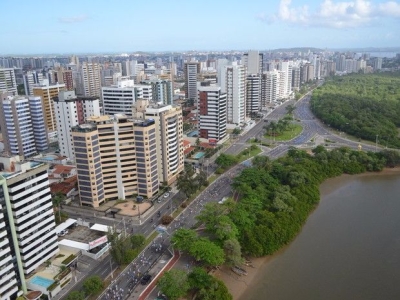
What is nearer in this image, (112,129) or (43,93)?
(112,129)

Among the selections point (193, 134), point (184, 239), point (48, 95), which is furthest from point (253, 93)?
point (184, 239)

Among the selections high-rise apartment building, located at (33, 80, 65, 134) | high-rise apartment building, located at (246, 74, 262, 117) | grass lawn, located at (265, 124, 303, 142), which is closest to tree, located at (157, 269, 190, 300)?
grass lawn, located at (265, 124, 303, 142)

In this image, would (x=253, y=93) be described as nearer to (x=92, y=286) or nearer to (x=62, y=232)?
(x=62, y=232)

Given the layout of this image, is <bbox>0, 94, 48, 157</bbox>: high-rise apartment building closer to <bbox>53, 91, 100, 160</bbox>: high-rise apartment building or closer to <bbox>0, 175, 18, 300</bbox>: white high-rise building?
<bbox>53, 91, 100, 160</bbox>: high-rise apartment building

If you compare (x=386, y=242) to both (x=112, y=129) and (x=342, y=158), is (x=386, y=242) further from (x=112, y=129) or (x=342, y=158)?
(x=112, y=129)

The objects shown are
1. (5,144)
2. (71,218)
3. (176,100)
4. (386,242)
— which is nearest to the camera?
(386,242)

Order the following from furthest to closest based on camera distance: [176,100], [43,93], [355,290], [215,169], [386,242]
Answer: [176,100]
[43,93]
[215,169]
[386,242]
[355,290]

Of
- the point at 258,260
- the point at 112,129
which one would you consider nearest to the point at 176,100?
the point at 112,129
